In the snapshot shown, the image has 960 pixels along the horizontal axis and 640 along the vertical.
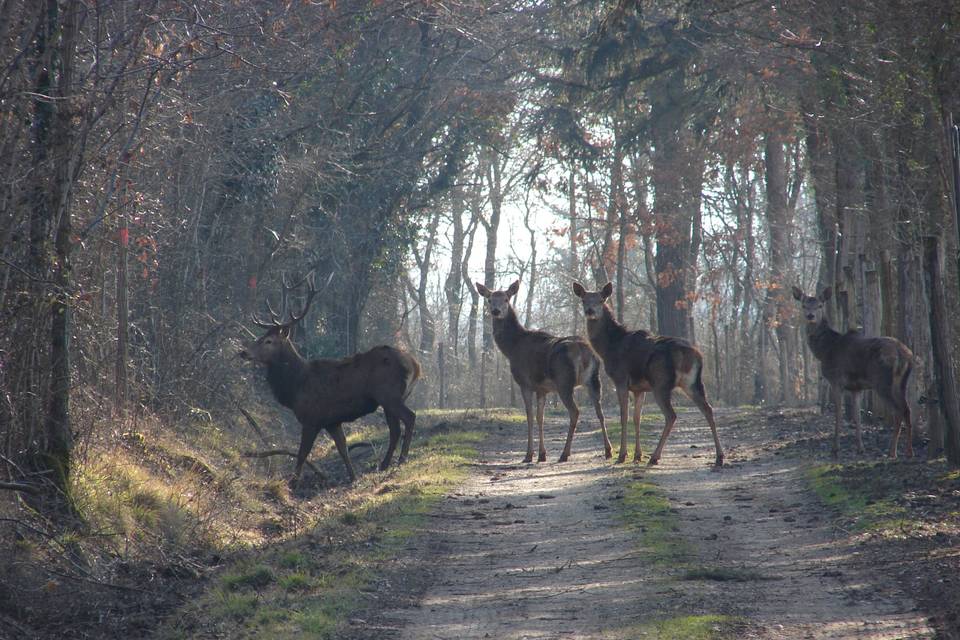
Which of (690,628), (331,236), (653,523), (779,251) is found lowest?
(690,628)

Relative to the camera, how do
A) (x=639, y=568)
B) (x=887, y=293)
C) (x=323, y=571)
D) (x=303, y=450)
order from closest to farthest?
(x=639, y=568)
(x=323, y=571)
(x=303, y=450)
(x=887, y=293)

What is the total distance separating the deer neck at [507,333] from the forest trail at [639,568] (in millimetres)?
3606

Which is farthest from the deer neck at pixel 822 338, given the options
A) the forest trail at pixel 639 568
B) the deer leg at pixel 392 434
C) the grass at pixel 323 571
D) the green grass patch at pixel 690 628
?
the green grass patch at pixel 690 628

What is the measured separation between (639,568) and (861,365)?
7605 mm

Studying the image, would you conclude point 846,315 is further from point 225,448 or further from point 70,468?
point 70,468

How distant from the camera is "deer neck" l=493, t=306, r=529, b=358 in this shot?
17094 millimetres

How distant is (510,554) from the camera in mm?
9148

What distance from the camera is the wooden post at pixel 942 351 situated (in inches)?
463

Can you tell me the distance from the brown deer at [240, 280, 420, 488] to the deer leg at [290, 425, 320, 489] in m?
0.02

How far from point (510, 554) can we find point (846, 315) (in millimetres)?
11160

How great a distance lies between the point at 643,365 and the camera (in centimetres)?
1539

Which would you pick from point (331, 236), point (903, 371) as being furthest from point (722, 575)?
point (331, 236)

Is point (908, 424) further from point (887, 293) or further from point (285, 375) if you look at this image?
point (285, 375)

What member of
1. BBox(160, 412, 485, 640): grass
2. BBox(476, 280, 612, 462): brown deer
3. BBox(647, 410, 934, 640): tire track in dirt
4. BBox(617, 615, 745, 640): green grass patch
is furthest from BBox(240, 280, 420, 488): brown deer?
BBox(617, 615, 745, 640): green grass patch
